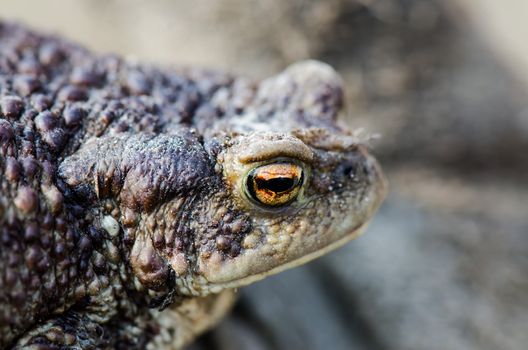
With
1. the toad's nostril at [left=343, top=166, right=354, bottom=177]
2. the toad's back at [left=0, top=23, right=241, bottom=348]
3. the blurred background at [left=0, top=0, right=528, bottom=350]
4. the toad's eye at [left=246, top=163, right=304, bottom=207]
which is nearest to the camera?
the toad's back at [left=0, top=23, right=241, bottom=348]

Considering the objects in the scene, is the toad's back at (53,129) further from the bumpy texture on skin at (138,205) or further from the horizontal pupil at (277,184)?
the horizontal pupil at (277,184)

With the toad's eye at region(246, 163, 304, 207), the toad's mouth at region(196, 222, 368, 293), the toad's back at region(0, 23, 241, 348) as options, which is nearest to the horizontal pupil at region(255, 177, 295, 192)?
the toad's eye at region(246, 163, 304, 207)

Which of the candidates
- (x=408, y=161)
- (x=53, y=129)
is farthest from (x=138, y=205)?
(x=408, y=161)

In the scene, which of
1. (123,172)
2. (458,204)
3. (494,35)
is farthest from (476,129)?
(123,172)

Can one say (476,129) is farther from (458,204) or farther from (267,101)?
(267,101)

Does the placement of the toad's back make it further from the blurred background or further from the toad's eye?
the blurred background

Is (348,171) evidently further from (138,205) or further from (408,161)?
(408,161)
